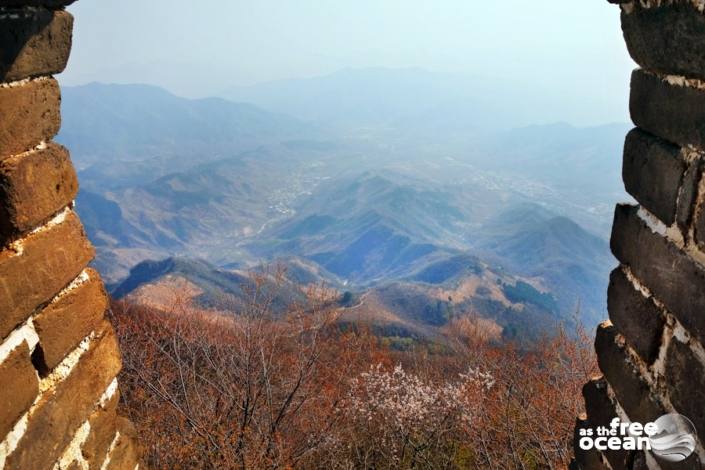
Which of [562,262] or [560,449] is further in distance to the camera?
[562,262]

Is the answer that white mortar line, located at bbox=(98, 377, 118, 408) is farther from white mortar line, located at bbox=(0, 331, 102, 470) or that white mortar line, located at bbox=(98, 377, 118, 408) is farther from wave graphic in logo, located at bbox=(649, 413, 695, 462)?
wave graphic in logo, located at bbox=(649, 413, 695, 462)

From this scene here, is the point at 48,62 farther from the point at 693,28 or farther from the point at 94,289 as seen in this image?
the point at 693,28

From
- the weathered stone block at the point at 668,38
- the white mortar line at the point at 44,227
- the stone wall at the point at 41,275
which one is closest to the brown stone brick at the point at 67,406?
the stone wall at the point at 41,275

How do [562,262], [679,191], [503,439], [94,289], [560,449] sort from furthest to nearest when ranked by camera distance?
[562,262], [503,439], [560,449], [94,289], [679,191]

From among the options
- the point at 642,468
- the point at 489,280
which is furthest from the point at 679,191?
the point at 489,280

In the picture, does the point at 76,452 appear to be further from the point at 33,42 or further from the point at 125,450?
the point at 33,42
